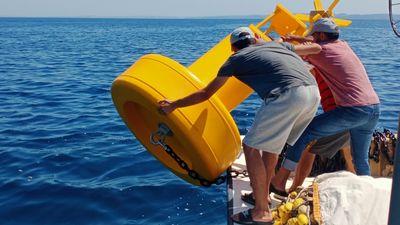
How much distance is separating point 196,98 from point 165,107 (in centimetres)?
26

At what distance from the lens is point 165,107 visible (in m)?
3.16

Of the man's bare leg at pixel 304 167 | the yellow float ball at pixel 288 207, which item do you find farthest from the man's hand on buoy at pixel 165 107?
the man's bare leg at pixel 304 167

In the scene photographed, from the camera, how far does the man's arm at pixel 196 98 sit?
3061mm

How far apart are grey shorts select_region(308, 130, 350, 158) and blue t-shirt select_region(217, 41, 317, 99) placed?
0.87 meters

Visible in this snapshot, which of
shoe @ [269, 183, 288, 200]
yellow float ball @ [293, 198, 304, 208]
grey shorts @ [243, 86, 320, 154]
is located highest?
grey shorts @ [243, 86, 320, 154]

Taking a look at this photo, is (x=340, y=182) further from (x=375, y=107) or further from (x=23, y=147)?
(x=23, y=147)

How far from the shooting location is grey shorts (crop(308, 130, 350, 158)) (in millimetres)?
3713

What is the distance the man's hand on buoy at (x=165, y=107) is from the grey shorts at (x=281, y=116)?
65 centimetres

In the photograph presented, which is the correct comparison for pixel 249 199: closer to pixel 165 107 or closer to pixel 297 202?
pixel 297 202

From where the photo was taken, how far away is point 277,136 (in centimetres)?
308

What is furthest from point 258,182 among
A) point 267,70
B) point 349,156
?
point 349,156

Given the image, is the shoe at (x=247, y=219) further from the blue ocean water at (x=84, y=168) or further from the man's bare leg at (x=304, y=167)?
the blue ocean water at (x=84, y=168)

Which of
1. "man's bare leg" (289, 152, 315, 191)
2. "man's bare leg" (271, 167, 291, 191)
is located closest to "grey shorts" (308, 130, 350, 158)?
"man's bare leg" (289, 152, 315, 191)

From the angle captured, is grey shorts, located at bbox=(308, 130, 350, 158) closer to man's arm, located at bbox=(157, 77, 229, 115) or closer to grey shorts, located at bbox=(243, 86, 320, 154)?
grey shorts, located at bbox=(243, 86, 320, 154)
